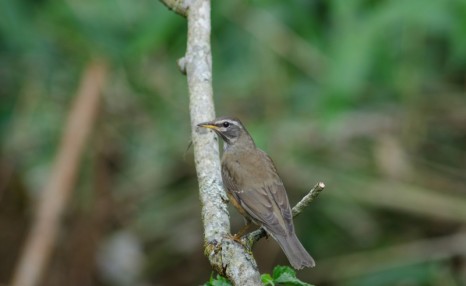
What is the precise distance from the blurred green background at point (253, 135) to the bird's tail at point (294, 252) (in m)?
3.12

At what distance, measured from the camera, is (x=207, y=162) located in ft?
19.1

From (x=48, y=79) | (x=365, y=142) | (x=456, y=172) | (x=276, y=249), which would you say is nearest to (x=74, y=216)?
(x=48, y=79)

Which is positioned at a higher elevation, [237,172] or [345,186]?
[345,186]

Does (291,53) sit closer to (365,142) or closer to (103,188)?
(365,142)

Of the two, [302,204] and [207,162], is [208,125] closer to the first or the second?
[207,162]

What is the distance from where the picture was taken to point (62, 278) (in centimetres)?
1010

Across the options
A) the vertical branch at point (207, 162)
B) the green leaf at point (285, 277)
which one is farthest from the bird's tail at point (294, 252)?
the green leaf at point (285, 277)

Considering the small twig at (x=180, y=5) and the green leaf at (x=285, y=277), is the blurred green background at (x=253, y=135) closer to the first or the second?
the small twig at (x=180, y=5)

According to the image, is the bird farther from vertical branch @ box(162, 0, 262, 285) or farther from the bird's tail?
vertical branch @ box(162, 0, 262, 285)

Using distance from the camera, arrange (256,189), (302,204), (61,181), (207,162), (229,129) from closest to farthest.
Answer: (302,204) → (207,162) → (256,189) → (229,129) → (61,181)

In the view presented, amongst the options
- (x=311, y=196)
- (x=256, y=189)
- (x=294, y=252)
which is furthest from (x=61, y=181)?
(x=311, y=196)

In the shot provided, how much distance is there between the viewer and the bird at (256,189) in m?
6.31

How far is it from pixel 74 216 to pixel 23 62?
1.88m

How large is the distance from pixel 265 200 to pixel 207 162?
3.85ft
